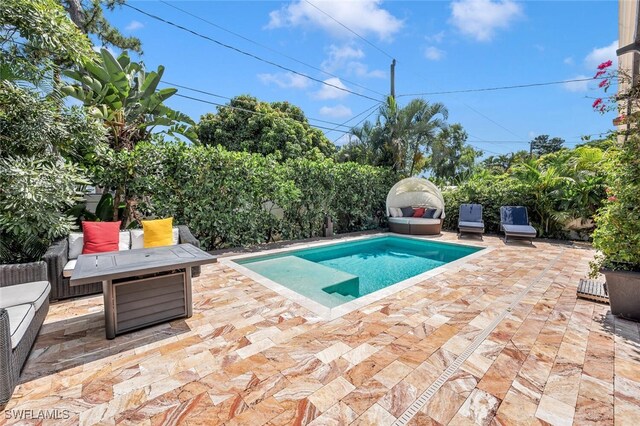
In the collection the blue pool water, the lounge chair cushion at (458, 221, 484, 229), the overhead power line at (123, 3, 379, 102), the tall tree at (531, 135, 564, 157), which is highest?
the tall tree at (531, 135, 564, 157)

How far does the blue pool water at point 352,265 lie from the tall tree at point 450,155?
258 inches

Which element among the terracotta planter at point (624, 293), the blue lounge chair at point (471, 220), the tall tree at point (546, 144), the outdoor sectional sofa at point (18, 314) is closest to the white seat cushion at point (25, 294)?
the outdoor sectional sofa at point (18, 314)

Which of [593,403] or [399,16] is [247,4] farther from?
[593,403]

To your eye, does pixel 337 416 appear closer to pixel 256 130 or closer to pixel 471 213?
pixel 471 213

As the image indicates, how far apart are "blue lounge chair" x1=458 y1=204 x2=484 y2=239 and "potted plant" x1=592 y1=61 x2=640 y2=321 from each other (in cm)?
609

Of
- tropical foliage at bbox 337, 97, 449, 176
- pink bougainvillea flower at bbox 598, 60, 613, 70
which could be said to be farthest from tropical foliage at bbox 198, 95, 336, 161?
pink bougainvillea flower at bbox 598, 60, 613, 70

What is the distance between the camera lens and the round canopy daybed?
10.8 m

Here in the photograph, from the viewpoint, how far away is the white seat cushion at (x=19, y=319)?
2287mm

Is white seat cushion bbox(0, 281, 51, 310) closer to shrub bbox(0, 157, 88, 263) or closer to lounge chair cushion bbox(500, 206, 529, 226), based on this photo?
shrub bbox(0, 157, 88, 263)

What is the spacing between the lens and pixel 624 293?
3.62 m

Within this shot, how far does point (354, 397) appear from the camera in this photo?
222 cm

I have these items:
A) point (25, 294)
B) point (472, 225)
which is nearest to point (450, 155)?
point (472, 225)

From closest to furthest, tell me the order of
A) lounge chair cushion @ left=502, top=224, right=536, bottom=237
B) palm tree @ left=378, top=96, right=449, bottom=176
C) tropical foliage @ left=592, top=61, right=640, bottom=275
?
tropical foliage @ left=592, top=61, right=640, bottom=275 → lounge chair cushion @ left=502, top=224, right=536, bottom=237 → palm tree @ left=378, top=96, right=449, bottom=176

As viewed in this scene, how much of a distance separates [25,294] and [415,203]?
12912 millimetres
